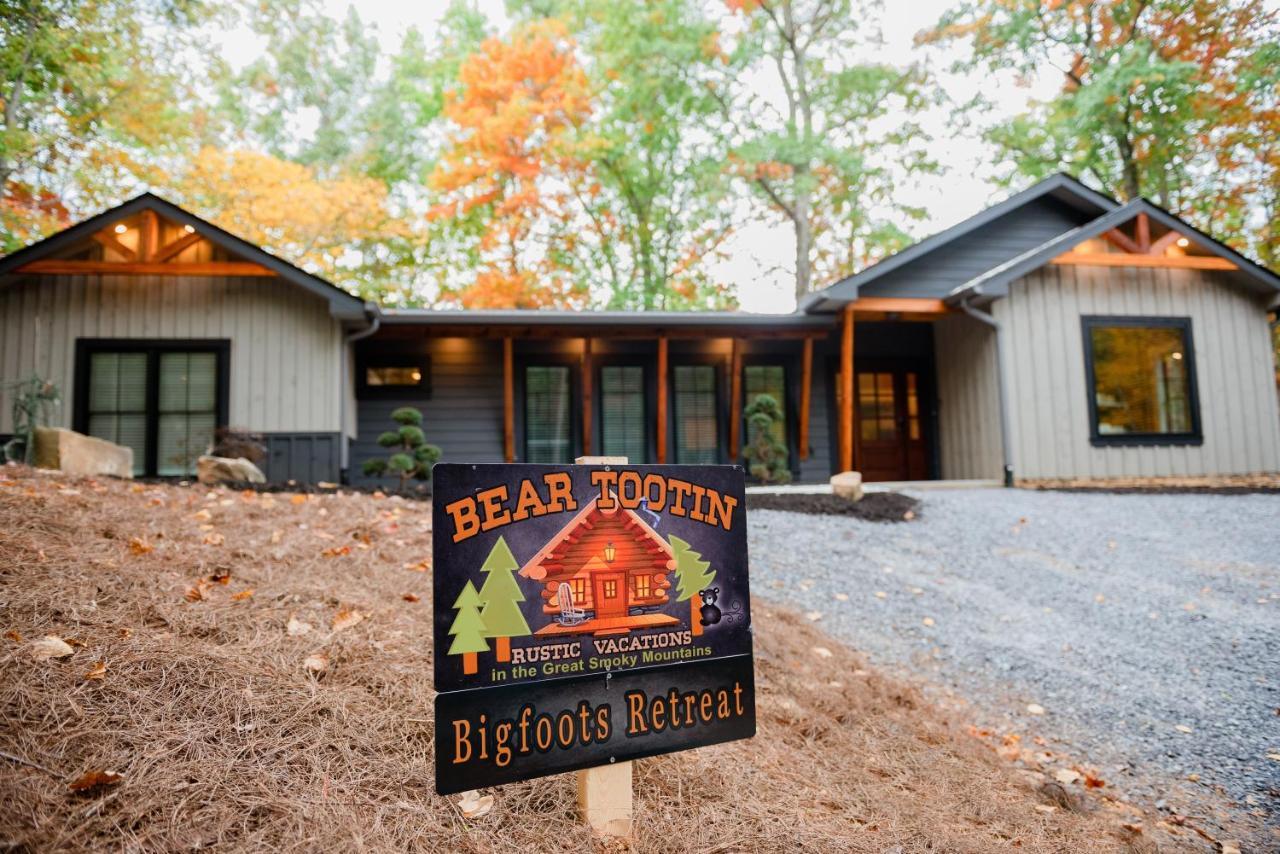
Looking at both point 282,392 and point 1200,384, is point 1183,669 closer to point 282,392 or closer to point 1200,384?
point 1200,384

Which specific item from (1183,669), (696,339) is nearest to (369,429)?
(696,339)

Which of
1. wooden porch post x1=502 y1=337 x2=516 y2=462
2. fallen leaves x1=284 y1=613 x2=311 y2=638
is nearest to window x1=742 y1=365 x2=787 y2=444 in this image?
wooden porch post x1=502 y1=337 x2=516 y2=462

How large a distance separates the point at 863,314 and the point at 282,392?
7.98 m

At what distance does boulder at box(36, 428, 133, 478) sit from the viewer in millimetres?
6781

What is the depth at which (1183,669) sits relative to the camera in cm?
430

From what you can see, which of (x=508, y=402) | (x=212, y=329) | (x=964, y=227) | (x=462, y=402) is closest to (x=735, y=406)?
(x=508, y=402)

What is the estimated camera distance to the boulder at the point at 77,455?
6.78 m

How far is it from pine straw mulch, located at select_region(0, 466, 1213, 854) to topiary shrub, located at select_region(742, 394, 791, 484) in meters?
6.47

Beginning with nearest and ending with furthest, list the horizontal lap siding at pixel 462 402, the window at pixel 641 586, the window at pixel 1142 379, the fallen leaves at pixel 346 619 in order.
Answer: the window at pixel 641 586, the fallen leaves at pixel 346 619, the window at pixel 1142 379, the horizontal lap siding at pixel 462 402

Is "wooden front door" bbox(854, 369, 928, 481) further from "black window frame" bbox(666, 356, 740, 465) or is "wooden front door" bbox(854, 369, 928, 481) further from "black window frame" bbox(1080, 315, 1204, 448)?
"black window frame" bbox(1080, 315, 1204, 448)

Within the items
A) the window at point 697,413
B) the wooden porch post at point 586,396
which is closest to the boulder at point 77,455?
the wooden porch post at point 586,396

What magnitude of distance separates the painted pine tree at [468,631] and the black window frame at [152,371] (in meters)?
8.88

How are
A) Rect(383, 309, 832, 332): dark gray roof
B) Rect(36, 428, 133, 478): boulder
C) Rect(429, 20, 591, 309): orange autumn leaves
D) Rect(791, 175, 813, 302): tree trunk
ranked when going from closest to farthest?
1. Rect(36, 428, 133, 478): boulder
2. Rect(383, 309, 832, 332): dark gray roof
3. Rect(429, 20, 591, 309): orange autumn leaves
4. Rect(791, 175, 813, 302): tree trunk

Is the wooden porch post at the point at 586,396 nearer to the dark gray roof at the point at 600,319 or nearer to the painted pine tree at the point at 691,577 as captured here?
the dark gray roof at the point at 600,319
